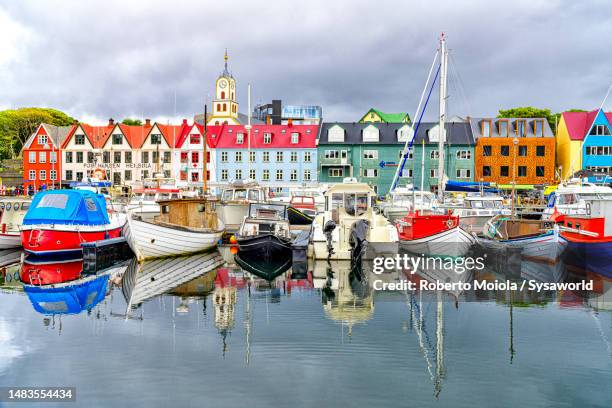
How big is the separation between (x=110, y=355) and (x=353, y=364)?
508cm

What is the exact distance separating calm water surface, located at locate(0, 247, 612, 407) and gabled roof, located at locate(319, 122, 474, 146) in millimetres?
45531

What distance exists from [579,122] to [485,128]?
32.3 feet

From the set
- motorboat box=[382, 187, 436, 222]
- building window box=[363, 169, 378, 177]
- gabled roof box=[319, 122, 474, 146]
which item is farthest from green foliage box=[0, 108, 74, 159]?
motorboat box=[382, 187, 436, 222]

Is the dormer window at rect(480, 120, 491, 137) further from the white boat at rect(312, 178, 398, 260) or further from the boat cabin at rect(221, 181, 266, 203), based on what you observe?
the white boat at rect(312, 178, 398, 260)

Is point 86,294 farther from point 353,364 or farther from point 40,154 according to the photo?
point 40,154

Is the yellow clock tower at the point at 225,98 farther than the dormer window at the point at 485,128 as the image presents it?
Yes

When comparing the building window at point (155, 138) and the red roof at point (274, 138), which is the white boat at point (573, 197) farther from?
the building window at point (155, 138)

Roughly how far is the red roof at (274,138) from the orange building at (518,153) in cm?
1878

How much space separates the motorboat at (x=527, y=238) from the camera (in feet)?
74.3

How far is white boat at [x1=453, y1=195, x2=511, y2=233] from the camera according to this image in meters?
31.1

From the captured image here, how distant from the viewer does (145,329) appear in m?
14.0

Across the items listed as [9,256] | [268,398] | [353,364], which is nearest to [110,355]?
[268,398]

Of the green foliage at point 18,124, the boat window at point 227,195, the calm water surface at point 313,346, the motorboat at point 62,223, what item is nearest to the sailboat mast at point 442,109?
the calm water surface at point 313,346

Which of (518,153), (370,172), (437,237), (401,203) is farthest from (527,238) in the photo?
(518,153)
